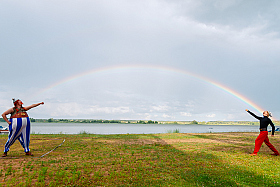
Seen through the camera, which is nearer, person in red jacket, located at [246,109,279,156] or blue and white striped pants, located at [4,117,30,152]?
blue and white striped pants, located at [4,117,30,152]

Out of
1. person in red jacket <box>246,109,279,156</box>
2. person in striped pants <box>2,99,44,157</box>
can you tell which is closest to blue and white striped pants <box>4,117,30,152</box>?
person in striped pants <box>2,99,44,157</box>

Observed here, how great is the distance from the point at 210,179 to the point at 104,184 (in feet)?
13.4

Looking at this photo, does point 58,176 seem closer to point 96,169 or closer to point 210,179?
point 96,169

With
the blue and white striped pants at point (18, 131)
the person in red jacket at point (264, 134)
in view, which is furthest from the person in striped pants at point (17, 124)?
the person in red jacket at point (264, 134)

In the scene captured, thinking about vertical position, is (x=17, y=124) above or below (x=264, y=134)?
above

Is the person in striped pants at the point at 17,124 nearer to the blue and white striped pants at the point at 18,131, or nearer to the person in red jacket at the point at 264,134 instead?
the blue and white striped pants at the point at 18,131

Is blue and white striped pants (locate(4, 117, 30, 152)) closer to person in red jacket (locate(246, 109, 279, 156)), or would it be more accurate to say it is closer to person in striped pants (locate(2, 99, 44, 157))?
person in striped pants (locate(2, 99, 44, 157))

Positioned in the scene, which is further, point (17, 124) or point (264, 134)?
point (264, 134)

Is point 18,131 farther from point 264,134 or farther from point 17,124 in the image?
point 264,134

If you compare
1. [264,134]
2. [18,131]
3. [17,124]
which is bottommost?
[264,134]

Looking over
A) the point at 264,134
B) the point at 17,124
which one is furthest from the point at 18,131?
the point at 264,134

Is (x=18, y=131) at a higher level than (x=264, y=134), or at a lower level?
higher

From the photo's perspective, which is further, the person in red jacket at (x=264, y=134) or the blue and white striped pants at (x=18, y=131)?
the person in red jacket at (x=264, y=134)

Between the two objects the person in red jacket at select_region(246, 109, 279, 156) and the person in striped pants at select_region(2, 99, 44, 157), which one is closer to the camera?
the person in striped pants at select_region(2, 99, 44, 157)
